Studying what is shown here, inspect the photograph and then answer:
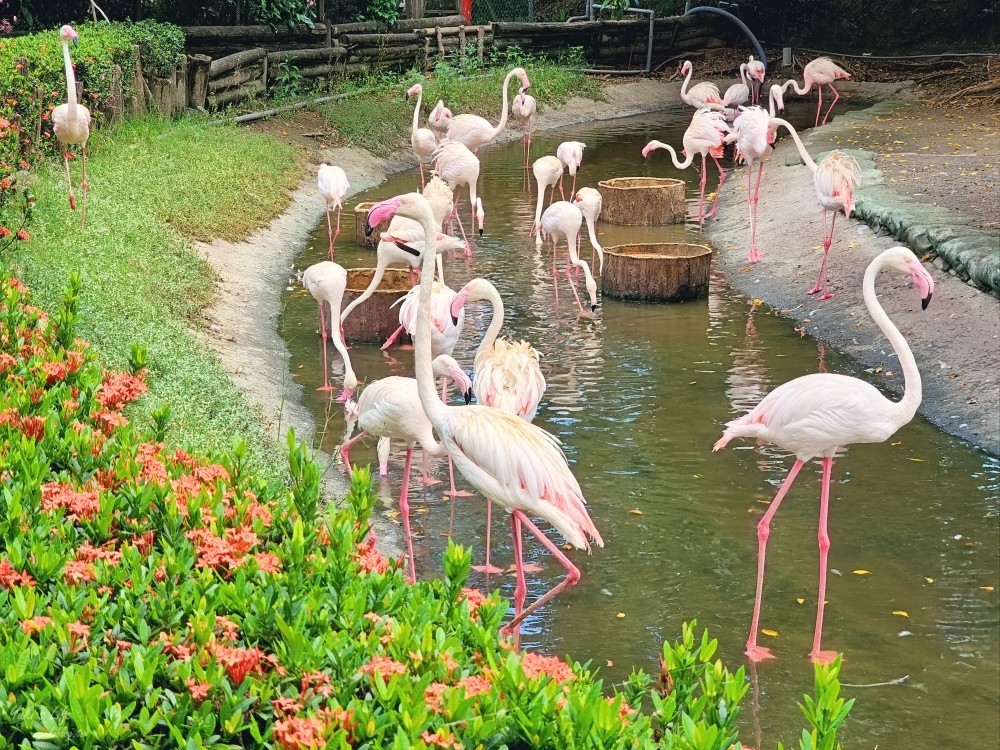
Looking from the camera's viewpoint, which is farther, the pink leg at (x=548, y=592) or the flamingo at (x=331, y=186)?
the flamingo at (x=331, y=186)

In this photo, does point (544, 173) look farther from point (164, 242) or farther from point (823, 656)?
point (823, 656)

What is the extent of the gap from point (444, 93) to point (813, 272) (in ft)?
38.7

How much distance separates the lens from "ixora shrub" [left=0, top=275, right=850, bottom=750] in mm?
2547

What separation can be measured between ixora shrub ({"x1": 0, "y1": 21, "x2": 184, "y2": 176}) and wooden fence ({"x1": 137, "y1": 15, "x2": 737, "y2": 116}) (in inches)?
35.9

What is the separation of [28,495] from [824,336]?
7.14 metres

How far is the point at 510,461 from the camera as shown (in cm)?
471

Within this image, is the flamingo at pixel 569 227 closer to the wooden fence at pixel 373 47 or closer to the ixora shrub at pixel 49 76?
the ixora shrub at pixel 49 76

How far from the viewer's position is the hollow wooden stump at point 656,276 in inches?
410

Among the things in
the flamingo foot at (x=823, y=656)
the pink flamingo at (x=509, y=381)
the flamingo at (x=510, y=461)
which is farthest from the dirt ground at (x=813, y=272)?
the flamingo foot at (x=823, y=656)

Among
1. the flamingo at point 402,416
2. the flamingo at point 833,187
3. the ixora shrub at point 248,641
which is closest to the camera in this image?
the ixora shrub at point 248,641

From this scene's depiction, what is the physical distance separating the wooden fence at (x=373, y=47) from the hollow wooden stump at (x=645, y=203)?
227 inches

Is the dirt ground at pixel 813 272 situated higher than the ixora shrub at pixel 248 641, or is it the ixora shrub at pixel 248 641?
the ixora shrub at pixel 248 641

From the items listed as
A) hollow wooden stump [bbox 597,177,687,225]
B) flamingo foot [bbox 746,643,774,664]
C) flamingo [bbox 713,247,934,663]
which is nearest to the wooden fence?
hollow wooden stump [bbox 597,177,687,225]

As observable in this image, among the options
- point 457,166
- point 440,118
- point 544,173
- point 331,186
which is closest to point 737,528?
point 331,186
